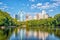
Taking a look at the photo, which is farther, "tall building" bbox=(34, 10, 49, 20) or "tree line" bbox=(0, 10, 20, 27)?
"tall building" bbox=(34, 10, 49, 20)

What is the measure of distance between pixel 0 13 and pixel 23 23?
17.8 ft

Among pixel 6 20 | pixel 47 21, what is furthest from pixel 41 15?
pixel 6 20

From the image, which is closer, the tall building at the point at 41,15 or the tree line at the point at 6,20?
the tree line at the point at 6,20

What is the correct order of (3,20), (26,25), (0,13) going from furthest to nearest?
1. (26,25)
2. (0,13)
3. (3,20)

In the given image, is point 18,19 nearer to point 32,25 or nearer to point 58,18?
point 32,25

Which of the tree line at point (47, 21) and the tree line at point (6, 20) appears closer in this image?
the tree line at point (6, 20)

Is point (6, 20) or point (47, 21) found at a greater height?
point (6, 20)

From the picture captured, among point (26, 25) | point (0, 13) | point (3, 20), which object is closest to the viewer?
point (3, 20)

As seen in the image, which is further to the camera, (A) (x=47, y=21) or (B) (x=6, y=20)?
(A) (x=47, y=21)

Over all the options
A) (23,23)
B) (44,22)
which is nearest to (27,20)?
(23,23)

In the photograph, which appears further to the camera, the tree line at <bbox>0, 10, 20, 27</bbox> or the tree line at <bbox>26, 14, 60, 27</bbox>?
the tree line at <bbox>26, 14, 60, 27</bbox>

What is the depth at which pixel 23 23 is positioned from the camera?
1592 inches

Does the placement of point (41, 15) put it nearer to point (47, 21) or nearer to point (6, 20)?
point (47, 21)

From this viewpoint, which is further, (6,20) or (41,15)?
(41,15)
